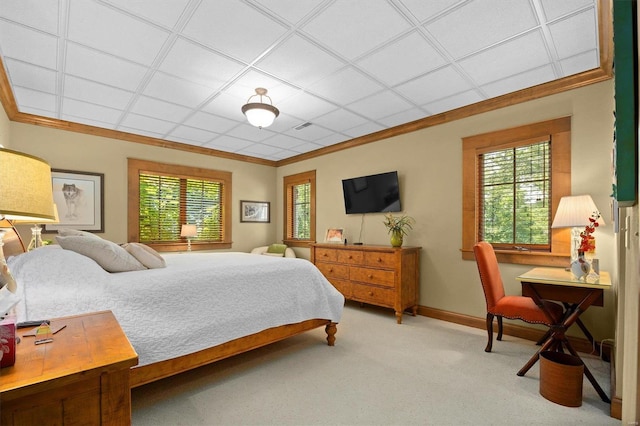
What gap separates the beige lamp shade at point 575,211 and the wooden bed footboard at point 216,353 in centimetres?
232

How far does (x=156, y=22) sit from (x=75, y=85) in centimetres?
161

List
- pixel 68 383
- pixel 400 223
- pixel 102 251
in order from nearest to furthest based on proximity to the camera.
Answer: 1. pixel 68 383
2. pixel 102 251
3. pixel 400 223

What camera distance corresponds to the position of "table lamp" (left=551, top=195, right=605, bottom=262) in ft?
8.61

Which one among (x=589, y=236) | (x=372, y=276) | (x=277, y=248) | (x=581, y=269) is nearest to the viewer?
(x=581, y=269)

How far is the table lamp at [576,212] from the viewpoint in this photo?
2625 millimetres

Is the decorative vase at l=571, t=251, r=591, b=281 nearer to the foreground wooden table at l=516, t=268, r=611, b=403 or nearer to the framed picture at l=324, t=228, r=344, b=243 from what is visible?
the foreground wooden table at l=516, t=268, r=611, b=403

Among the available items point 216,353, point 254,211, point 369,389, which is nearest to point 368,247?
point 369,389

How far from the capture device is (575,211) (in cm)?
267

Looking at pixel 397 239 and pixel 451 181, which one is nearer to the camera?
pixel 451 181

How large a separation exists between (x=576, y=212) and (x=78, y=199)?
582cm

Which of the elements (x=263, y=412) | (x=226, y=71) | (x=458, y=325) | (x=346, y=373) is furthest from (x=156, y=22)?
(x=458, y=325)

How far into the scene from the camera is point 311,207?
230 inches

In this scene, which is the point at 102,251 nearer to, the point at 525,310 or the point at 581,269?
the point at 525,310

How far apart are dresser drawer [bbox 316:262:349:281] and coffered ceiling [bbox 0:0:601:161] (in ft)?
7.07
